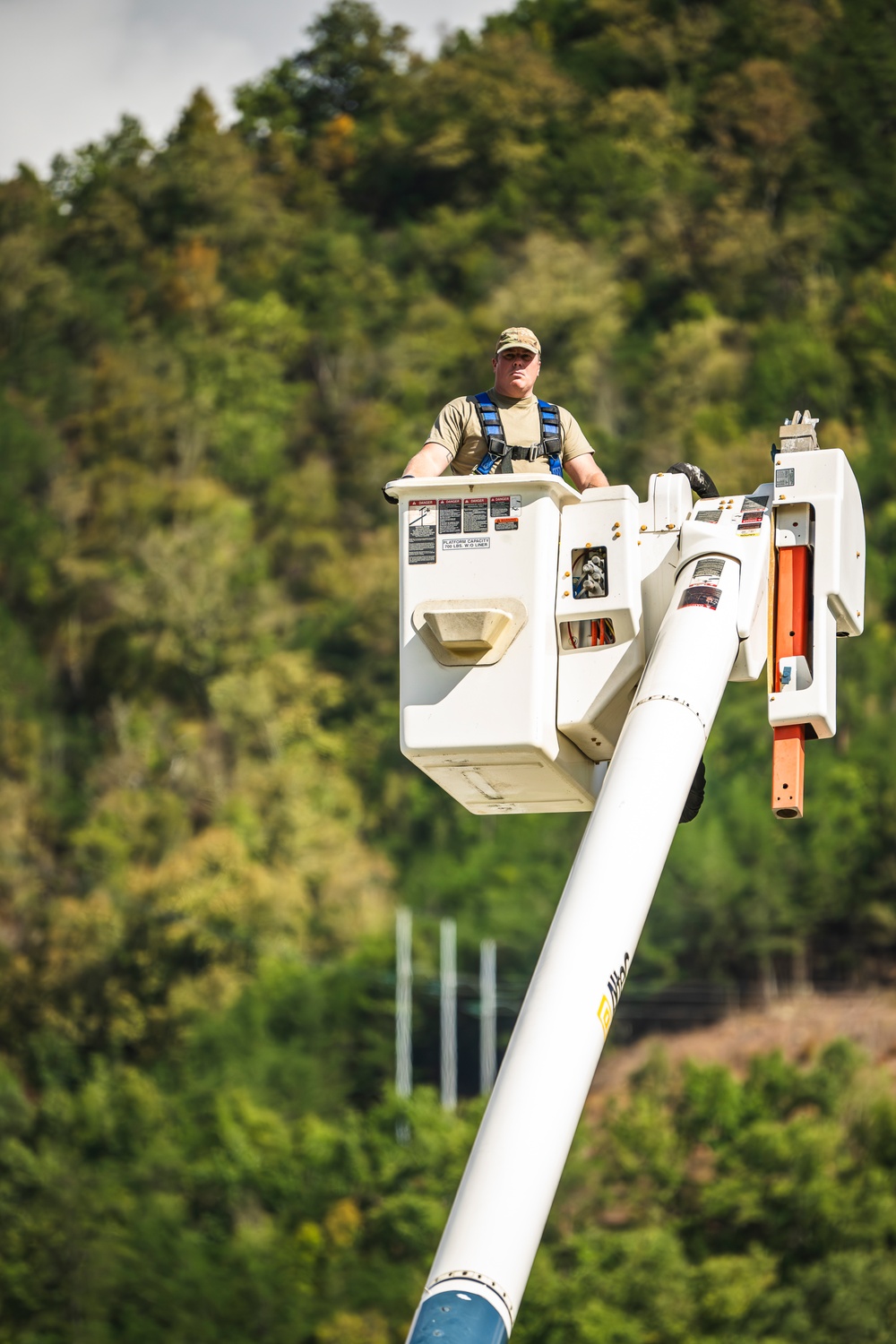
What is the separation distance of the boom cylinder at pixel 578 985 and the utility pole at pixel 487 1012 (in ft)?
209

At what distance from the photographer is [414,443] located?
325 feet

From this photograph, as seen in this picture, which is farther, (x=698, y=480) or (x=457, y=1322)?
(x=698, y=480)

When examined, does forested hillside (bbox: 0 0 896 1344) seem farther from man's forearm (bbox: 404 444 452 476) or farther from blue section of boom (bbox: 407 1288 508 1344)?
blue section of boom (bbox: 407 1288 508 1344)

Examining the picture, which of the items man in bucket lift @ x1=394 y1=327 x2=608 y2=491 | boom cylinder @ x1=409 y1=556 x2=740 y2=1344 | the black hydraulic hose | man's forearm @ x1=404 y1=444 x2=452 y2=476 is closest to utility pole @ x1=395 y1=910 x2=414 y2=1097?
man in bucket lift @ x1=394 y1=327 x2=608 y2=491

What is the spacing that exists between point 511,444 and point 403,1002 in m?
65.3

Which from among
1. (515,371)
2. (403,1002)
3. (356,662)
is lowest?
(403,1002)

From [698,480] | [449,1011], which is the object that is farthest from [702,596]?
[449,1011]

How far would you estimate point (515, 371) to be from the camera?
7957 millimetres

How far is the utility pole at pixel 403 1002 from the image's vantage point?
2771 inches

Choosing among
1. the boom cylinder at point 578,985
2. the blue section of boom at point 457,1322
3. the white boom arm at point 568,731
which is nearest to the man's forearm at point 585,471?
the white boom arm at point 568,731

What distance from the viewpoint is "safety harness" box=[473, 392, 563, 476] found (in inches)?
316

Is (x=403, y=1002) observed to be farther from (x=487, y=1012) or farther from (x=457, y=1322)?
(x=457, y=1322)

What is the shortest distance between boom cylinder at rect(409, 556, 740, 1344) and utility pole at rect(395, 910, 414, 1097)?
62006 millimetres

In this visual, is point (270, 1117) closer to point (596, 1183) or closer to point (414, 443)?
point (596, 1183)
